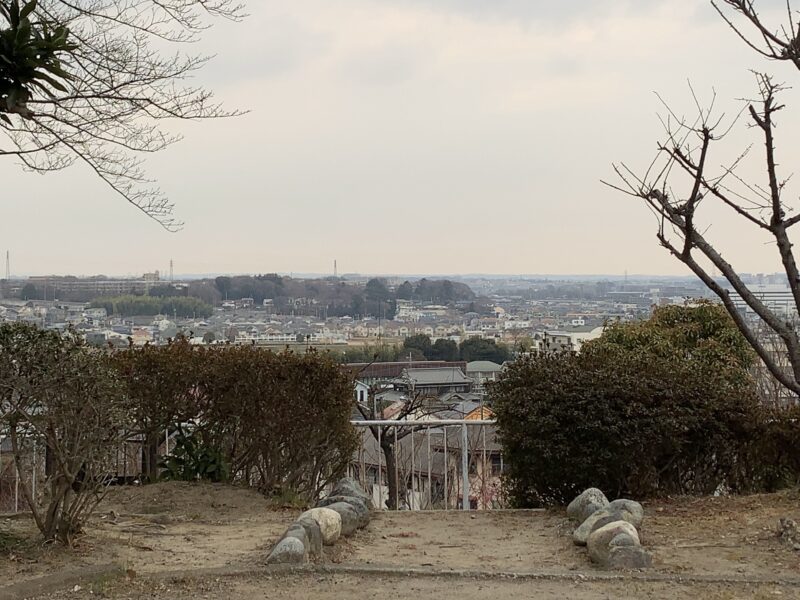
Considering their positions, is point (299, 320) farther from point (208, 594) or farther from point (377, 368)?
point (208, 594)

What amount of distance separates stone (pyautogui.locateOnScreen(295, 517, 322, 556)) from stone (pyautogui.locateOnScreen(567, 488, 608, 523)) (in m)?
2.13

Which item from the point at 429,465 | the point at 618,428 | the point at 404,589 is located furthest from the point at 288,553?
the point at 429,465

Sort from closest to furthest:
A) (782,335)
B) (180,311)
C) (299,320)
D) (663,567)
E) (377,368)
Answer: (782,335)
(663,567)
(377,368)
(180,311)
(299,320)

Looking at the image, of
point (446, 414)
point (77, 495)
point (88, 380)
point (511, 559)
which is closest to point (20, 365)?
point (88, 380)

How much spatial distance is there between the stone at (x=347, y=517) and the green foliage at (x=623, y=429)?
5.84 feet

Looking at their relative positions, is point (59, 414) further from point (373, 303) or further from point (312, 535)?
point (373, 303)

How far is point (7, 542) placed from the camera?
559cm

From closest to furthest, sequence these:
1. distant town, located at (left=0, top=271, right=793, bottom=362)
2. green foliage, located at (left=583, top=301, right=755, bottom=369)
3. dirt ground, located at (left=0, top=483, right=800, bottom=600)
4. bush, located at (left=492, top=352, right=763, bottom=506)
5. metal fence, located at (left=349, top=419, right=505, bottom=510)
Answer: dirt ground, located at (left=0, top=483, right=800, bottom=600) → bush, located at (left=492, top=352, right=763, bottom=506) → metal fence, located at (left=349, top=419, right=505, bottom=510) → green foliage, located at (left=583, top=301, right=755, bottom=369) → distant town, located at (left=0, top=271, right=793, bottom=362)

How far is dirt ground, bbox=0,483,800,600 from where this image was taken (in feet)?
16.0

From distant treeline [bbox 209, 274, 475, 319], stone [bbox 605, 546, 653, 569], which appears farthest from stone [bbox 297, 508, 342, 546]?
distant treeline [bbox 209, 274, 475, 319]

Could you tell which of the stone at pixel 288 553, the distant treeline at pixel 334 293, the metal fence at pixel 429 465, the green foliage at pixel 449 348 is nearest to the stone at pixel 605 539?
the stone at pixel 288 553

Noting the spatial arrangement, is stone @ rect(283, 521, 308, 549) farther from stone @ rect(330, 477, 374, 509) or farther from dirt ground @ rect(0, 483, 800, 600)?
stone @ rect(330, 477, 374, 509)

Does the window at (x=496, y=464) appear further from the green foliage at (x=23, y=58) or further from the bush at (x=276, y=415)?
the green foliage at (x=23, y=58)

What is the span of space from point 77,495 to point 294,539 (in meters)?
1.48
